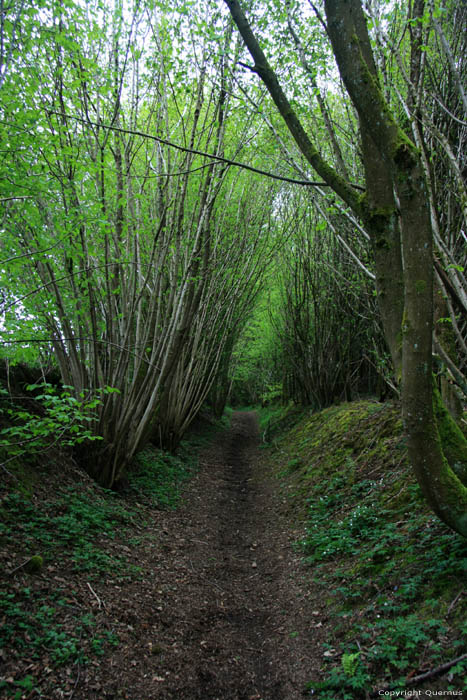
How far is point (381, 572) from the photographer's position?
3184 mm

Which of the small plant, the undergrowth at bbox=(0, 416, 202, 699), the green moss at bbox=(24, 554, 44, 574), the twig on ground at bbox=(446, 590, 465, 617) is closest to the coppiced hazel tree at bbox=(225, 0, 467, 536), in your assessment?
the twig on ground at bbox=(446, 590, 465, 617)

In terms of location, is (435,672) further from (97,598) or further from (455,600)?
(97,598)

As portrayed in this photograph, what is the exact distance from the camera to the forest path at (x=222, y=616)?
256cm

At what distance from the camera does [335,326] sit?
954cm

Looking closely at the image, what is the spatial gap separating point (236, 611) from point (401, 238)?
340cm

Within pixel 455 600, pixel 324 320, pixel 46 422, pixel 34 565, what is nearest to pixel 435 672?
pixel 455 600

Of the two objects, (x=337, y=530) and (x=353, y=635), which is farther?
(x=337, y=530)

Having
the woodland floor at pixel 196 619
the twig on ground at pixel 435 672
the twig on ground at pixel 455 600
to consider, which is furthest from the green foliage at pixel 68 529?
the twig on ground at pixel 455 600

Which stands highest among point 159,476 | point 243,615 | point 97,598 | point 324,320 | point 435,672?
point 324,320

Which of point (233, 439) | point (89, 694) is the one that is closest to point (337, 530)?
point (89, 694)

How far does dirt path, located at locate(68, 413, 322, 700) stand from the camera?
99.3 inches

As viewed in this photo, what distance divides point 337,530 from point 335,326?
5963 mm

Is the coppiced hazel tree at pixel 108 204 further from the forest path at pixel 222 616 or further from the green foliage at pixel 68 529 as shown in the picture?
the forest path at pixel 222 616

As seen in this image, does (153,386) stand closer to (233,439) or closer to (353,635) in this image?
(353,635)
